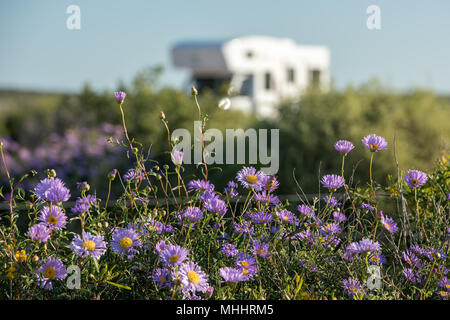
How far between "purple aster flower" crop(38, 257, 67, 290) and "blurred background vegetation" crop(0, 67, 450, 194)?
15.1 ft

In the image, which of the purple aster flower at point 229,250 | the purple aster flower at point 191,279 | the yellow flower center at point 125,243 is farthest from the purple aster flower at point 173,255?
the purple aster flower at point 229,250

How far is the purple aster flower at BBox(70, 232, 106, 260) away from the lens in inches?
64.1

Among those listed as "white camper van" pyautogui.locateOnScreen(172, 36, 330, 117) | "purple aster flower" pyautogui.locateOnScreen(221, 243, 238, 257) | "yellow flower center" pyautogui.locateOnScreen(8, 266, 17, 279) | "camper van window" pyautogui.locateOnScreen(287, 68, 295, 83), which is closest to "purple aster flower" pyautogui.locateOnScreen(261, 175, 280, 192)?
"purple aster flower" pyautogui.locateOnScreen(221, 243, 238, 257)

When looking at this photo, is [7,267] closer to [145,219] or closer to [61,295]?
[61,295]

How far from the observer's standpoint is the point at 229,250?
183 centimetres

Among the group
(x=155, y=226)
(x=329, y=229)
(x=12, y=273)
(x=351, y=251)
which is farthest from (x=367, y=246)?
(x=12, y=273)

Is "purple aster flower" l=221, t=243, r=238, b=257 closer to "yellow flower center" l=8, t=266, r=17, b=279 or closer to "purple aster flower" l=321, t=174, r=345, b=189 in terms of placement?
"purple aster flower" l=321, t=174, r=345, b=189

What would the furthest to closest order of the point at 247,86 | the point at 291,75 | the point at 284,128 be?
the point at 291,75 < the point at 247,86 < the point at 284,128

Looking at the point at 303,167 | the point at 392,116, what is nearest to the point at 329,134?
the point at 303,167

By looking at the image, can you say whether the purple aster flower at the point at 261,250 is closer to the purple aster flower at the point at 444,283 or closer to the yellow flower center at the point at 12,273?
the purple aster flower at the point at 444,283

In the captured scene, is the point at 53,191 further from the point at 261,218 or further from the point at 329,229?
the point at 329,229

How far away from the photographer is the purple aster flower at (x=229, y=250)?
1809mm

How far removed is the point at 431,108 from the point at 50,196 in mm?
8555

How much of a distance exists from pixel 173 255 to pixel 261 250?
335 mm
